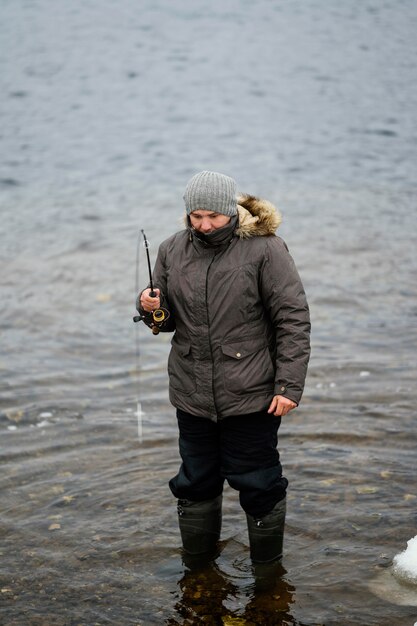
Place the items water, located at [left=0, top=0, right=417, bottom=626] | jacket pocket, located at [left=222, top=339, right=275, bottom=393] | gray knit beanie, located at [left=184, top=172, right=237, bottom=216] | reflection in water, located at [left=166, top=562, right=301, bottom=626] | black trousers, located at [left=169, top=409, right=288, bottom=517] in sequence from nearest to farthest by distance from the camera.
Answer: gray knit beanie, located at [left=184, top=172, right=237, bottom=216] → jacket pocket, located at [left=222, top=339, right=275, bottom=393] → black trousers, located at [left=169, top=409, right=288, bottom=517] → reflection in water, located at [left=166, top=562, right=301, bottom=626] → water, located at [left=0, top=0, right=417, bottom=626]

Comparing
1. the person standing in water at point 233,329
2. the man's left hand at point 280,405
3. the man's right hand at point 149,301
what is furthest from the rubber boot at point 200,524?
the man's right hand at point 149,301

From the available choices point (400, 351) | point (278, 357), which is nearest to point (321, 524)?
point (278, 357)

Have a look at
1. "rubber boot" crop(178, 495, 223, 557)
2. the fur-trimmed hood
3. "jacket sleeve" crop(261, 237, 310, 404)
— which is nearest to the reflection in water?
"rubber boot" crop(178, 495, 223, 557)

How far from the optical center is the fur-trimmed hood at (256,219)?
15.2 ft

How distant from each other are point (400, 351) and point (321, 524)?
339cm

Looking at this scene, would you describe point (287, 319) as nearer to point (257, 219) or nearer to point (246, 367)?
point (246, 367)

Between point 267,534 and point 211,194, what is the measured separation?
184 cm

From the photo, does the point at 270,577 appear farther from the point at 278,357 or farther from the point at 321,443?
the point at 321,443

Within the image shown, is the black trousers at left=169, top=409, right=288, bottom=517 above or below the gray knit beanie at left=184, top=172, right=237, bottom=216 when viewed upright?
below

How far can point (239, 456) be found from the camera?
4734mm

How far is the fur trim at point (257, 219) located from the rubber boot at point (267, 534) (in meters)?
1.43

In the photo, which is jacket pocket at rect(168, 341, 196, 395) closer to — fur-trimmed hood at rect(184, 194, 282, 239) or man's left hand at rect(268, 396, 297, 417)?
man's left hand at rect(268, 396, 297, 417)

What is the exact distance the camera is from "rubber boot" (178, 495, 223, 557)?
5.12 metres

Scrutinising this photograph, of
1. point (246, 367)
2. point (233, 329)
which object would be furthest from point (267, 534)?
point (233, 329)
